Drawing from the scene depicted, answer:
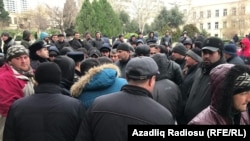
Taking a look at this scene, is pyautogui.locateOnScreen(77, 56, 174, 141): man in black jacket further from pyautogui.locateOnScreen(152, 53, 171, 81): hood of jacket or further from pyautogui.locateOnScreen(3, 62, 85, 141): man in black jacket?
pyautogui.locateOnScreen(152, 53, 171, 81): hood of jacket

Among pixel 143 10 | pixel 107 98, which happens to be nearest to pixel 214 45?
pixel 107 98

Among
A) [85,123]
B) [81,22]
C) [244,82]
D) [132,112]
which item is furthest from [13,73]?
[81,22]

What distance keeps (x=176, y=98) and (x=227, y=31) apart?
5260 centimetres

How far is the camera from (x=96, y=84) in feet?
11.3

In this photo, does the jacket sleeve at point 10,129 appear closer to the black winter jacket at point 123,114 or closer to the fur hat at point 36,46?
the black winter jacket at point 123,114

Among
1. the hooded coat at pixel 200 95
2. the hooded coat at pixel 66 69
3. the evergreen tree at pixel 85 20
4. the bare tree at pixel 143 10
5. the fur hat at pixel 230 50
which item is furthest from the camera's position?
the bare tree at pixel 143 10

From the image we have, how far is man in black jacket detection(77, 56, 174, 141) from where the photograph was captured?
2.59 meters

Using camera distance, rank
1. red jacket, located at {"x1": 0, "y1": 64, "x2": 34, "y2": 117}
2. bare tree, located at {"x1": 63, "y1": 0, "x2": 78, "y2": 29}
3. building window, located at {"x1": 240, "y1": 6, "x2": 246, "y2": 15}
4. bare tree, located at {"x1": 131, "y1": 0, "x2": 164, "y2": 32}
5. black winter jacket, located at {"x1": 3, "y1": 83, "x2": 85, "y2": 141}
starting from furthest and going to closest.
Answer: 1. building window, located at {"x1": 240, "y1": 6, "x2": 246, "y2": 15}
2. bare tree, located at {"x1": 131, "y1": 0, "x2": 164, "y2": 32}
3. bare tree, located at {"x1": 63, "y1": 0, "x2": 78, "y2": 29}
4. red jacket, located at {"x1": 0, "y1": 64, "x2": 34, "y2": 117}
5. black winter jacket, located at {"x1": 3, "y1": 83, "x2": 85, "y2": 141}

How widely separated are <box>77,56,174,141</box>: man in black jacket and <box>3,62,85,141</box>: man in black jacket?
0.50m

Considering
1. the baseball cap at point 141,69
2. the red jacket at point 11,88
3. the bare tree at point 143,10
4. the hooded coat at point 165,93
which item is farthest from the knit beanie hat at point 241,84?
the bare tree at point 143,10

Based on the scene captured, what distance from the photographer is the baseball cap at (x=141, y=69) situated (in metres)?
2.74

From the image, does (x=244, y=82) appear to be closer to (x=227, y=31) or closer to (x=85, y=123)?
(x=85, y=123)

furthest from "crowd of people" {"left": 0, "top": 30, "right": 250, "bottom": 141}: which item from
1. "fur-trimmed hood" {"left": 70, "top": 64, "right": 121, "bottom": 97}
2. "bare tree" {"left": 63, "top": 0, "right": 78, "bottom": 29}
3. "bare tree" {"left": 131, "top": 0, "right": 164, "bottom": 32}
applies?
"bare tree" {"left": 131, "top": 0, "right": 164, "bottom": 32}

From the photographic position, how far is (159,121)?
2598 mm
